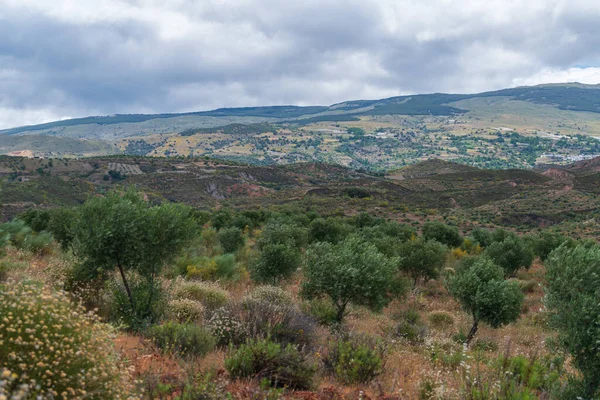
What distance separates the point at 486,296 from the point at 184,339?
13060 mm

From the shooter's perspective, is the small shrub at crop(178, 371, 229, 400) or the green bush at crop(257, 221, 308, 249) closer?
the small shrub at crop(178, 371, 229, 400)

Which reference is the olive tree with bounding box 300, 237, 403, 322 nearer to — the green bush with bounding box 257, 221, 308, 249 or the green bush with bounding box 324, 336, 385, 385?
the green bush with bounding box 324, 336, 385, 385

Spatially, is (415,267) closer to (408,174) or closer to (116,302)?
(116,302)

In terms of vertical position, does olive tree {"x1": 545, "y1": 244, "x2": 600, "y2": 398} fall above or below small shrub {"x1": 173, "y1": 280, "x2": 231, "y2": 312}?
above

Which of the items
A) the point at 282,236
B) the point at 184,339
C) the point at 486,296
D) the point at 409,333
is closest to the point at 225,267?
the point at 282,236

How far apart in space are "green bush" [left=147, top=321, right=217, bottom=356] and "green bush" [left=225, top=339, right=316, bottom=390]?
4.38ft

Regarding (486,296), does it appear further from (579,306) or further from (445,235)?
(445,235)

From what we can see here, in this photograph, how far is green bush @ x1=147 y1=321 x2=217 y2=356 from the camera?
318 inches

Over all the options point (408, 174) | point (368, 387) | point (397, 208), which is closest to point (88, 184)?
point (397, 208)

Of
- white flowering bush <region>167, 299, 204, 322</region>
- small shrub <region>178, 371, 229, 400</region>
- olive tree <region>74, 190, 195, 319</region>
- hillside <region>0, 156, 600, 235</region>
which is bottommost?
hillside <region>0, 156, 600, 235</region>

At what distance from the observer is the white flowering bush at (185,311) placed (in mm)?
11660

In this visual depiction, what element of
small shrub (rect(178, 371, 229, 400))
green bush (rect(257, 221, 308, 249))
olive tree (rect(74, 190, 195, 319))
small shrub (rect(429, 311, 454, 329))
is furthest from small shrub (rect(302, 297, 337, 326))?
green bush (rect(257, 221, 308, 249))

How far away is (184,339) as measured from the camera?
8219mm

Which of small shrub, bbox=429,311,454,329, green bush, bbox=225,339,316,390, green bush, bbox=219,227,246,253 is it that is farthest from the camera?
green bush, bbox=219,227,246,253
